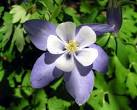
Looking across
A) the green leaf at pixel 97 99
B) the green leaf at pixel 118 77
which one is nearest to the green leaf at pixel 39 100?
the green leaf at pixel 97 99

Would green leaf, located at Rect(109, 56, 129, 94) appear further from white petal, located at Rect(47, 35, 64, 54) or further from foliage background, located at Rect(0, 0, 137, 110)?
white petal, located at Rect(47, 35, 64, 54)

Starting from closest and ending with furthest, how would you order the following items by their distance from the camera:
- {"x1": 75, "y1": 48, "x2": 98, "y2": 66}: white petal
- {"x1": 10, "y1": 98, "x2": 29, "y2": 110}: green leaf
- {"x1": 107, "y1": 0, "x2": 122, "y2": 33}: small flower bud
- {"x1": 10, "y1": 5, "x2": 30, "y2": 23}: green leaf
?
{"x1": 75, "y1": 48, "x2": 98, "y2": 66}: white petal → {"x1": 107, "y1": 0, "x2": 122, "y2": 33}: small flower bud → {"x1": 10, "y1": 5, "x2": 30, "y2": 23}: green leaf → {"x1": 10, "y1": 98, "x2": 29, "y2": 110}: green leaf

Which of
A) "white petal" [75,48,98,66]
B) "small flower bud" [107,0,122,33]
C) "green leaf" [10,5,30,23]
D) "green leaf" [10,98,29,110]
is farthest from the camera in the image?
"green leaf" [10,98,29,110]

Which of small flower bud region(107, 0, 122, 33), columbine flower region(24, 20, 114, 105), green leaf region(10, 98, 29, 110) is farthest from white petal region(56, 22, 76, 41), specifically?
green leaf region(10, 98, 29, 110)

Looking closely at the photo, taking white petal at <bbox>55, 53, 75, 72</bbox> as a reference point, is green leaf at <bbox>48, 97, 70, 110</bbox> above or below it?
below

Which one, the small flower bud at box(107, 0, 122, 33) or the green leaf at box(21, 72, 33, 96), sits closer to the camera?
the small flower bud at box(107, 0, 122, 33)

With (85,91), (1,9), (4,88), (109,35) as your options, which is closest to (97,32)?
(85,91)

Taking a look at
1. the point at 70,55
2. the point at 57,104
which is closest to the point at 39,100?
the point at 57,104
